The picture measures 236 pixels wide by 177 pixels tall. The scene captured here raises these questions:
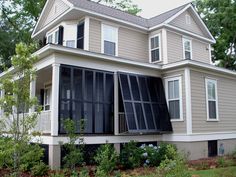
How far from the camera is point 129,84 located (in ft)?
40.6

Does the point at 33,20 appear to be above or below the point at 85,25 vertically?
above

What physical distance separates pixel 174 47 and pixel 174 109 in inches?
182

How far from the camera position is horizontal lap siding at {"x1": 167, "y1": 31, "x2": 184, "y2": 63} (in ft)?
51.9

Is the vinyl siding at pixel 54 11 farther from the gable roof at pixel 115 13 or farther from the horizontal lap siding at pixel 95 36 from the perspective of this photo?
the horizontal lap siding at pixel 95 36

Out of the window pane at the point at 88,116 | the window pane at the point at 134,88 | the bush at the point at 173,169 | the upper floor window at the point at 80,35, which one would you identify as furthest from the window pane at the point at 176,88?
the bush at the point at 173,169

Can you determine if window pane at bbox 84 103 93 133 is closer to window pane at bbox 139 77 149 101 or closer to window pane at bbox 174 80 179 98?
window pane at bbox 139 77 149 101

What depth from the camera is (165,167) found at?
523cm

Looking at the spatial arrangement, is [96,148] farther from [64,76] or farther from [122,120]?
[64,76]

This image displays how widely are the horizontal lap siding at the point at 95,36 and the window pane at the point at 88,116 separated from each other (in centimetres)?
365

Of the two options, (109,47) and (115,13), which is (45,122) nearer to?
(109,47)

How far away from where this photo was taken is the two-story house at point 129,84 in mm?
10750

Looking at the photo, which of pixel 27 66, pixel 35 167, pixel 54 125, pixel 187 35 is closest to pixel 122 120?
pixel 54 125

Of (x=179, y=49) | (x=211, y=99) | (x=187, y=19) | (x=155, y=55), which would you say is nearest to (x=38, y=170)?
(x=211, y=99)

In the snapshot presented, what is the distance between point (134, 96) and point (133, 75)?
106 centimetres
